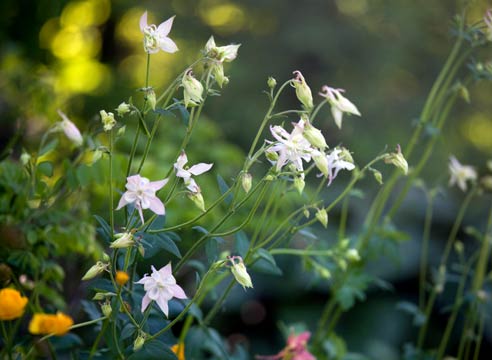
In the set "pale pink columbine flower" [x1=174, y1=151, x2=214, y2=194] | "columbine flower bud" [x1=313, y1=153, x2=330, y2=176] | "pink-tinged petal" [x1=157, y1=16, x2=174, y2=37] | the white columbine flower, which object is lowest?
the white columbine flower

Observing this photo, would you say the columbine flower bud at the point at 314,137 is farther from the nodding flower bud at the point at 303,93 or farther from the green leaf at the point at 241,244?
the green leaf at the point at 241,244

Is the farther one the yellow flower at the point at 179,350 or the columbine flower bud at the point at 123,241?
the yellow flower at the point at 179,350

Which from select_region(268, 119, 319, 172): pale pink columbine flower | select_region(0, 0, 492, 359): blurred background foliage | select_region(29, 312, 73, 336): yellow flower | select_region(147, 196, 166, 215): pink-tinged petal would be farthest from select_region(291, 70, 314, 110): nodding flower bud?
select_region(0, 0, 492, 359): blurred background foliage

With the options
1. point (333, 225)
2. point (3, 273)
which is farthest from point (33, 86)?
point (333, 225)

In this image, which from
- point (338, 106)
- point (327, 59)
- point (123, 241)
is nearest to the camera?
point (123, 241)

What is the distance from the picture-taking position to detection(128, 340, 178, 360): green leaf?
87cm

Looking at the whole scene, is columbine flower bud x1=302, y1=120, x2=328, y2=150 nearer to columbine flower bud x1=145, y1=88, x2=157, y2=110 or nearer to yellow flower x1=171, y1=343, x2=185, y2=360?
columbine flower bud x1=145, y1=88, x2=157, y2=110

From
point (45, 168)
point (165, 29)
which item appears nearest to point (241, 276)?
point (165, 29)

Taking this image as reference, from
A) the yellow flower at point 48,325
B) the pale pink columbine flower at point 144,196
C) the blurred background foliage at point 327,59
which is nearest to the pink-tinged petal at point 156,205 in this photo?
the pale pink columbine flower at point 144,196

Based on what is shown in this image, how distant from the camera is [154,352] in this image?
2.87 ft

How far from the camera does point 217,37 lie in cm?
366

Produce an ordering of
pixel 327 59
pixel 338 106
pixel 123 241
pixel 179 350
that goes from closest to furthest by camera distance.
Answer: pixel 123 241, pixel 338 106, pixel 179 350, pixel 327 59

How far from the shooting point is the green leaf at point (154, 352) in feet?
2.86

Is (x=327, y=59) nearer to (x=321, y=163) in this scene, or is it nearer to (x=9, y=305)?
(x=321, y=163)
